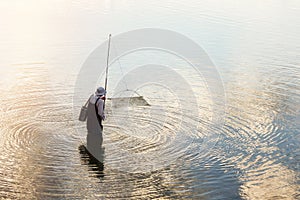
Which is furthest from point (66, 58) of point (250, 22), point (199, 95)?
point (250, 22)

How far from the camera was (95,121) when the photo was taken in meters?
13.8

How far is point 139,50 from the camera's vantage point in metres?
28.5

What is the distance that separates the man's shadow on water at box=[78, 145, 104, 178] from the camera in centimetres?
1287

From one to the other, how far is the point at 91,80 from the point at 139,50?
7.41m

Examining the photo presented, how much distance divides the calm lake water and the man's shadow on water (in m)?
0.06

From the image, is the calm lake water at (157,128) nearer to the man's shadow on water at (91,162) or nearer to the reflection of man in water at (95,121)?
the man's shadow on water at (91,162)

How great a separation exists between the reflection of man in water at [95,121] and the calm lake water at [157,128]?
421 mm

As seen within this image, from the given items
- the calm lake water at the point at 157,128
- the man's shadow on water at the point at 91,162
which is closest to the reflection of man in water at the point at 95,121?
the man's shadow on water at the point at 91,162

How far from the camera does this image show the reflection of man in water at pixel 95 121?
1359cm

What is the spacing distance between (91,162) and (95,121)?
127cm

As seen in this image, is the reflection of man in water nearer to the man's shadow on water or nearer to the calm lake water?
the man's shadow on water

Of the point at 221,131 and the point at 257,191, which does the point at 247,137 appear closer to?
the point at 221,131

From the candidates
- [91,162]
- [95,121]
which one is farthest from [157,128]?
[91,162]

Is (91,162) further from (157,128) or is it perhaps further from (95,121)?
(157,128)
